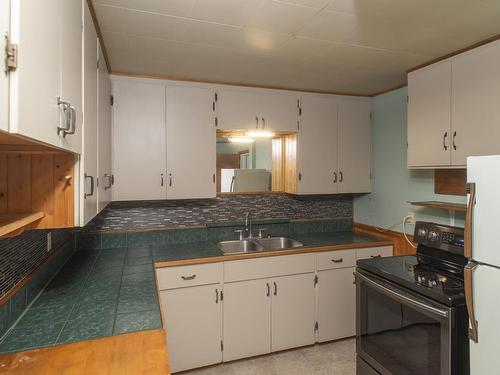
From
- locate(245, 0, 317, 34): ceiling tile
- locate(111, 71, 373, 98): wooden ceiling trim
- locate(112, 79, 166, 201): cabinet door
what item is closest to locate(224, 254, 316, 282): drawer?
locate(112, 79, 166, 201): cabinet door

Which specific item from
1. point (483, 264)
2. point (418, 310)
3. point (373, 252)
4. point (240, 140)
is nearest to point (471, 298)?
point (483, 264)

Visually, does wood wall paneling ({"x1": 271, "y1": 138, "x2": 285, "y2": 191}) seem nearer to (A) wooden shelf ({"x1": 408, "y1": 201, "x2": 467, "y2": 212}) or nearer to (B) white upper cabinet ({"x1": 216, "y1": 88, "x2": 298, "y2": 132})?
(B) white upper cabinet ({"x1": 216, "y1": 88, "x2": 298, "y2": 132})

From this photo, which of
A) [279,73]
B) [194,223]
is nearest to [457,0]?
[279,73]

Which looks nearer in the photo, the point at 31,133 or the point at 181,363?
the point at 31,133

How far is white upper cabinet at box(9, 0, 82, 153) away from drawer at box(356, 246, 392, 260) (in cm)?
232

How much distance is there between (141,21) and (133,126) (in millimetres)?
930

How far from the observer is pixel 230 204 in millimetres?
2949

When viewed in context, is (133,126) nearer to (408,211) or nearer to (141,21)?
(141,21)

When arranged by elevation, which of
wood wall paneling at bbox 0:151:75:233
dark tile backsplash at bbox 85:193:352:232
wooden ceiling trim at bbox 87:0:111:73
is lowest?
dark tile backsplash at bbox 85:193:352:232

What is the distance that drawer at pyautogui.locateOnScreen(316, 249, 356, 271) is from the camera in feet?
8.48

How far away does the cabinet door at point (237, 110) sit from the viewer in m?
2.64

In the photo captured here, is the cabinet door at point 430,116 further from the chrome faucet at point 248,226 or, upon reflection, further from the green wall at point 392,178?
the chrome faucet at point 248,226

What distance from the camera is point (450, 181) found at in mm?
2320

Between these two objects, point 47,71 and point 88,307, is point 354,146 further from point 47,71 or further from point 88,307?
point 47,71
